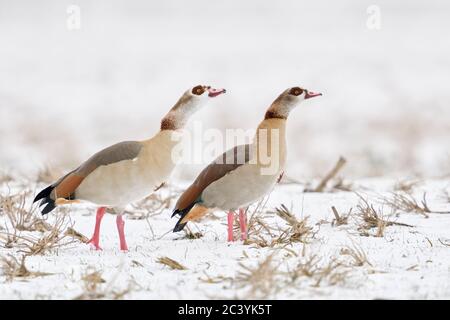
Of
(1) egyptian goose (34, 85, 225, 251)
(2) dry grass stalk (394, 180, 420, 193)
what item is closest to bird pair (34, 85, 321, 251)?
(1) egyptian goose (34, 85, 225, 251)

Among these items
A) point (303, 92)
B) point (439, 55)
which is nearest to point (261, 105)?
point (439, 55)

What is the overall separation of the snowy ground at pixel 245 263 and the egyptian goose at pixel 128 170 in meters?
0.35

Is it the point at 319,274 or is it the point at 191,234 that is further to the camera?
the point at 191,234

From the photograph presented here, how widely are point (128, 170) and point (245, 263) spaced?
106 centimetres

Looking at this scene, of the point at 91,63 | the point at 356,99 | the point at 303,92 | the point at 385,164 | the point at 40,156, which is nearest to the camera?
the point at 303,92

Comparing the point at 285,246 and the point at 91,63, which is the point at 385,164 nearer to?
the point at 285,246

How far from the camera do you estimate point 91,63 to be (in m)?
25.2

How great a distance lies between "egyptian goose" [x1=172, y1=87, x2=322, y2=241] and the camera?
5.17 metres

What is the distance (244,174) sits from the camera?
17.0ft

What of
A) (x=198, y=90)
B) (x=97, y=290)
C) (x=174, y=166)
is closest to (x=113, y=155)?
(x=174, y=166)

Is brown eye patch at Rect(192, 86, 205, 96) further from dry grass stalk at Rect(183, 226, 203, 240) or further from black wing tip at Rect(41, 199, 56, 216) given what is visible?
black wing tip at Rect(41, 199, 56, 216)

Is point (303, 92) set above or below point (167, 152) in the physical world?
above

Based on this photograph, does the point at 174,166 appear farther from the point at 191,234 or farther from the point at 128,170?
the point at 191,234

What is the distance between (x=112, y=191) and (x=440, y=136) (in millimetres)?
11456
